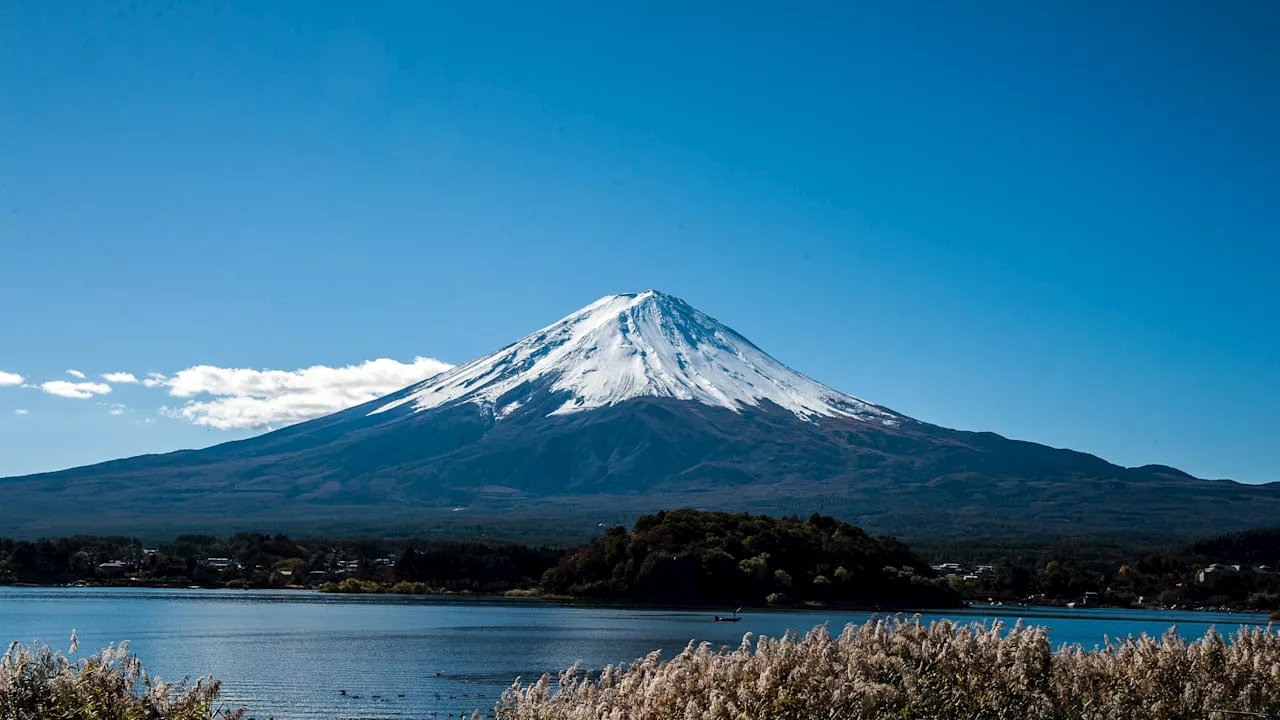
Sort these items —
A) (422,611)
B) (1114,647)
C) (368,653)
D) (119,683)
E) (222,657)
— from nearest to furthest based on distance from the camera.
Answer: (119,683) → (1114,647) → (222,657) → (368,653) → (422,611)

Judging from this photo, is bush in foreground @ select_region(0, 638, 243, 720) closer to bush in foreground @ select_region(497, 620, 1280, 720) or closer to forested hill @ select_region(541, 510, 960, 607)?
bush in foreground @ select_region(497, 620, 1280, 720)

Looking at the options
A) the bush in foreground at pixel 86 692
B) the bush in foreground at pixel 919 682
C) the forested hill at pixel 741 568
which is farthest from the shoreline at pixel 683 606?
the bush in foreground at pixel 86 692

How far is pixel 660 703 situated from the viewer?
1482cm

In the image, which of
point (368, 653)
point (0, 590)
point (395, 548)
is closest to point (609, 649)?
point (368, 653)

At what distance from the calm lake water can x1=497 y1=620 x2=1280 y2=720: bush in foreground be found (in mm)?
8756

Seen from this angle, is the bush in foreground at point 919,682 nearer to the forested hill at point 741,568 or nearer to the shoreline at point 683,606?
the shoreline at point 683,606

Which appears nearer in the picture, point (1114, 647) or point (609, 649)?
point (1114, 647)

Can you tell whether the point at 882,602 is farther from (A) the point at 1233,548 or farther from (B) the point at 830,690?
(B) the point at 830,690

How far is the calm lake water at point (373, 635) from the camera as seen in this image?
3681cm

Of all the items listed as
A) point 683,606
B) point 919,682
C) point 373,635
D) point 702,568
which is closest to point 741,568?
point 702,568

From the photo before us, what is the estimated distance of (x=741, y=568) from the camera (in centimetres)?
8712

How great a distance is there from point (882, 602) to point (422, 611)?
29.7 meters

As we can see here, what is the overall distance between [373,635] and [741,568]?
34780 millimetres

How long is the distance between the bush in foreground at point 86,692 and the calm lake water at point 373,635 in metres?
16.6
